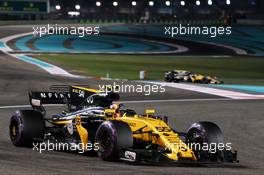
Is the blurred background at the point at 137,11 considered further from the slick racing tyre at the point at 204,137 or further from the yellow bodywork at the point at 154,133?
the yellow bodywork at the point at 154,133

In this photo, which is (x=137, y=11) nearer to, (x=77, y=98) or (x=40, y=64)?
(x=40, y=64)

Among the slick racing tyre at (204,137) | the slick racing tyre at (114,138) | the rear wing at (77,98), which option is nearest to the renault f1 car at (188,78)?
the rear wing at (77,98)

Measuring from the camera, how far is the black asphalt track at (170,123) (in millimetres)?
10555

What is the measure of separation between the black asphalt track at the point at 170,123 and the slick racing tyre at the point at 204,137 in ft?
1.39

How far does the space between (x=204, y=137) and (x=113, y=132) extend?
1.71 metres

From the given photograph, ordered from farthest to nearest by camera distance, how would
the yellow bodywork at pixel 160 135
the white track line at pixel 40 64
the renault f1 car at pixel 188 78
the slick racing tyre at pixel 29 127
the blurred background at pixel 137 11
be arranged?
the blurred background at pixel 137 11
the white track line at pixel 40 64
the renault f1 car at pixel 188 78
the slick racing tyre at pixel 29 127
the yellow bodywork at pixel 160 135

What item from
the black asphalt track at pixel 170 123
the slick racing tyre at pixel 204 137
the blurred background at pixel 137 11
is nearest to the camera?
the black asphalt track at pixel 170 123

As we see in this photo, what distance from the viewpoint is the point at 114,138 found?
36.6 feet

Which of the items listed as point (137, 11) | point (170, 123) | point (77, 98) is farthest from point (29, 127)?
point (137, 11)

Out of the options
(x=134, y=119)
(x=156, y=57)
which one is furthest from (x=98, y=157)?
(x=156, y=57)

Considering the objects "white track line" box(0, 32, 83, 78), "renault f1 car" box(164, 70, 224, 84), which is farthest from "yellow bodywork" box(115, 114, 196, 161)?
"white track line" box(0, 32, 83, 78)

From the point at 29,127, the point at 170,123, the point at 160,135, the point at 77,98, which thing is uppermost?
the point at 77,98

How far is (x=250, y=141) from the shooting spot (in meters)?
15.4

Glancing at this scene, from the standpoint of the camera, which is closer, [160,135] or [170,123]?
[160,135]
